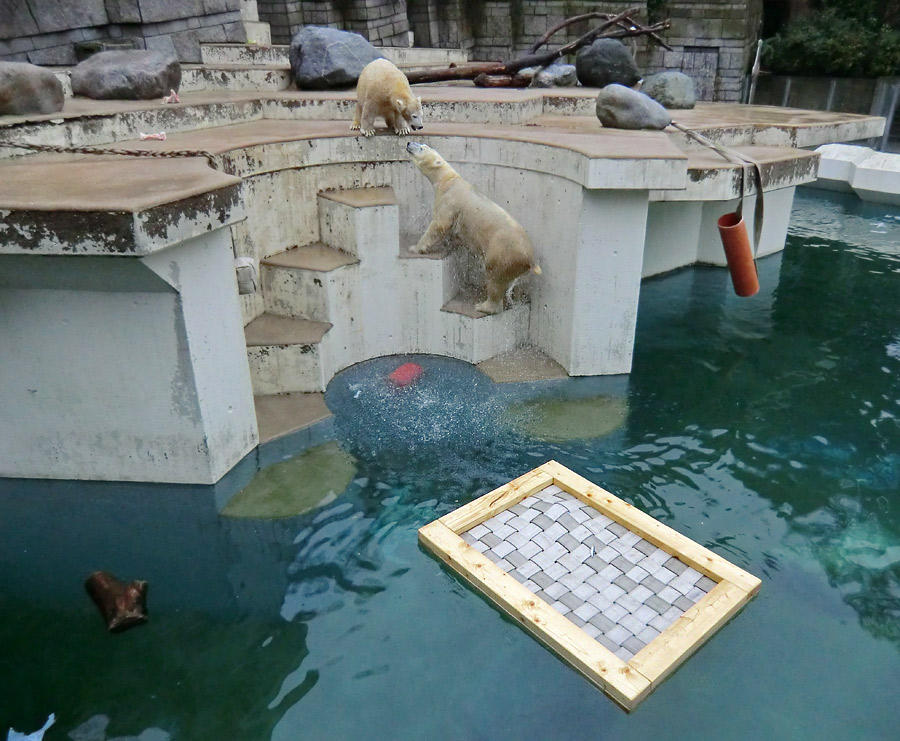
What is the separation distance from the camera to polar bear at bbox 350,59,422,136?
20.1 feet

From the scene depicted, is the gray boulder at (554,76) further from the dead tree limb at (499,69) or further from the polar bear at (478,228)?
the polar bear at (478,228)

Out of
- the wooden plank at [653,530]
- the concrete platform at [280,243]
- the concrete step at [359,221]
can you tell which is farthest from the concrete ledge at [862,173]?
the wooden plank at [653,530]

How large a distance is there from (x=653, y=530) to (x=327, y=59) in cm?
666

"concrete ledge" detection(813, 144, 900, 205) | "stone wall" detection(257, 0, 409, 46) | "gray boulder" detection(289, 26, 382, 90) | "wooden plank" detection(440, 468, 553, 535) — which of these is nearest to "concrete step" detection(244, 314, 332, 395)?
"wooden plank" detection(440, 468, 553, 535)

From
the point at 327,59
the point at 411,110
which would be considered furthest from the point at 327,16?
the point at 411,110

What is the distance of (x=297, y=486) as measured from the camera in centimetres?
455

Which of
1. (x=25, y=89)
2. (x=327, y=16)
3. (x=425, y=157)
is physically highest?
(x=327, y=16)

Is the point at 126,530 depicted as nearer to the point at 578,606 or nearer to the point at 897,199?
the point at 578,606

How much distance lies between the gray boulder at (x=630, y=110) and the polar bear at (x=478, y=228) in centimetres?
180

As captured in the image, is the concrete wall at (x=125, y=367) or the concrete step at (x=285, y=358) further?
the concrete step at (x=285, y=358)

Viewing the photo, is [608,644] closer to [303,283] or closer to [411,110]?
[303,283]

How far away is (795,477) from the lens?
459cm

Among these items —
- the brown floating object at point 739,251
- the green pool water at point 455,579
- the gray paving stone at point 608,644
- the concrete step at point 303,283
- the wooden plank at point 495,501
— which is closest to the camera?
the green pool water at point 455,579

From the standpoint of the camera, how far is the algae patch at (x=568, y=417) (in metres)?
5.11
